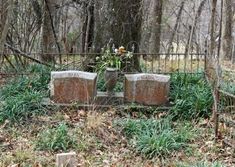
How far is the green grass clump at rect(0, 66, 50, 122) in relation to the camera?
6.77 m

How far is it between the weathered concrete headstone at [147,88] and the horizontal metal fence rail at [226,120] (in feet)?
3.31

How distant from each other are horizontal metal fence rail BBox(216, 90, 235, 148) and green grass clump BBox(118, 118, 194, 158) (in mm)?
445

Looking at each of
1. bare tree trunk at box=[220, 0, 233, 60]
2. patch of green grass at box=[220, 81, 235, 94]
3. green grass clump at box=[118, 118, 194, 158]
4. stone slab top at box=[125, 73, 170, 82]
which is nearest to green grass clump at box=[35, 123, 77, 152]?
green grass clump at box=[118, 118, 194, 158]

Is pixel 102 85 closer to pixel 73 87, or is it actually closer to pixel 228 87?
pixel 73 87

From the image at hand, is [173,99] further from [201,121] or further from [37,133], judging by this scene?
[37,133]

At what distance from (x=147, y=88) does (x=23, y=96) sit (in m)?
2.11

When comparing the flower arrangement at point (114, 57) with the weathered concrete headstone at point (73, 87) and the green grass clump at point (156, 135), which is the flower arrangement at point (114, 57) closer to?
the weathered concrete headstone at point (73, 87)

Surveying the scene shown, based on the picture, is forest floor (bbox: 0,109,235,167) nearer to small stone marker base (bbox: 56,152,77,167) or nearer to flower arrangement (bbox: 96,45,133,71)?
small stone marker base (bbox: 56,152,77,167)

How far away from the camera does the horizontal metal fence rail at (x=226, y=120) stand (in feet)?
19.2

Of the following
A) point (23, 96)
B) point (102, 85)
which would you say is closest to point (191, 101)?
point (102, 85)

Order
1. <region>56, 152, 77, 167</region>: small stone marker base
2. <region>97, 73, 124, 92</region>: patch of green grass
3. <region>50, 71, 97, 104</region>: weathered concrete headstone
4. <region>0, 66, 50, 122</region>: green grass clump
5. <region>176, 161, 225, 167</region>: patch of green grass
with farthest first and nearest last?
<region>97, 73, 124, 92</region>: patch of green grass → <region>50, 71, 97, 104</region>: weathered concrete headstone → <region>0, 66, 50, 122</region>: green grass clump → <region>176, 161, 225, 167</region>: patch of green grass → <region>56, 152, 77, 167</region>: small stone marker base

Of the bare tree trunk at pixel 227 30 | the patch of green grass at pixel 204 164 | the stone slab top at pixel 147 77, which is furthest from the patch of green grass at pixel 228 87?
→ the bare tree trunk at pixel 227 30

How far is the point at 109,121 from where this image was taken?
6668 mm

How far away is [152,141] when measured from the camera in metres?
5.71
